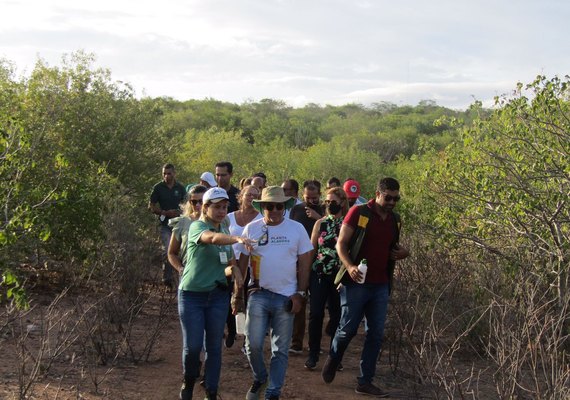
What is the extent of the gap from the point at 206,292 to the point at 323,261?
1.83 metres

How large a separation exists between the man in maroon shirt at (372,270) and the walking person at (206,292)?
108 centimetres

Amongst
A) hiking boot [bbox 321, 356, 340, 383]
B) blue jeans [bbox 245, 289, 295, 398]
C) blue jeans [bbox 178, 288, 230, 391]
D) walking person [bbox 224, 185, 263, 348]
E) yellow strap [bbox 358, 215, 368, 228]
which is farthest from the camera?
walking person [bbox 224, 185, 263, 348]

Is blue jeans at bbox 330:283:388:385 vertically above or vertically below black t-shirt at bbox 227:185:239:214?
below

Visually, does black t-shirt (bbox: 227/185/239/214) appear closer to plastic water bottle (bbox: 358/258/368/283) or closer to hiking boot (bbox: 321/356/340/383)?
hiking boot (bbox: 321/356/340/383)

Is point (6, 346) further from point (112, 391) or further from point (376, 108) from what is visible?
point (376, 108)

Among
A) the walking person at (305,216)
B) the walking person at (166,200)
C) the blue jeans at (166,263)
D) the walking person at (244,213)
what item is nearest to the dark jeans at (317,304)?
the walking person at (305,216)

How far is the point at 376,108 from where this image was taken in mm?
85875

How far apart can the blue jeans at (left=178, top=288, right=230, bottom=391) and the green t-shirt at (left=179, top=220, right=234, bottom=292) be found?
0.07 meters

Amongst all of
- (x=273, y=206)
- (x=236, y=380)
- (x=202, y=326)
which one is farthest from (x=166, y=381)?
(x=273, y=206)

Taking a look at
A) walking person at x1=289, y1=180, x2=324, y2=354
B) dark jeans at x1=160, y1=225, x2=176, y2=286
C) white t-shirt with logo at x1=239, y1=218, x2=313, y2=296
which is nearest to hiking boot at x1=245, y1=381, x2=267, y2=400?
white t-shirt with logo at x1=239, y1=218, x2=313, y2=296

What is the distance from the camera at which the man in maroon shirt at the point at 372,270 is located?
6102 mm

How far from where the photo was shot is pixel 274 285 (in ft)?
18.2

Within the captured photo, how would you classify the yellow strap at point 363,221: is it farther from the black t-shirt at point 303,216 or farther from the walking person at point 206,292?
the black t-shirt at point 303,216

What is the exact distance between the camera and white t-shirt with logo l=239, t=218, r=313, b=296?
557 centimetres
